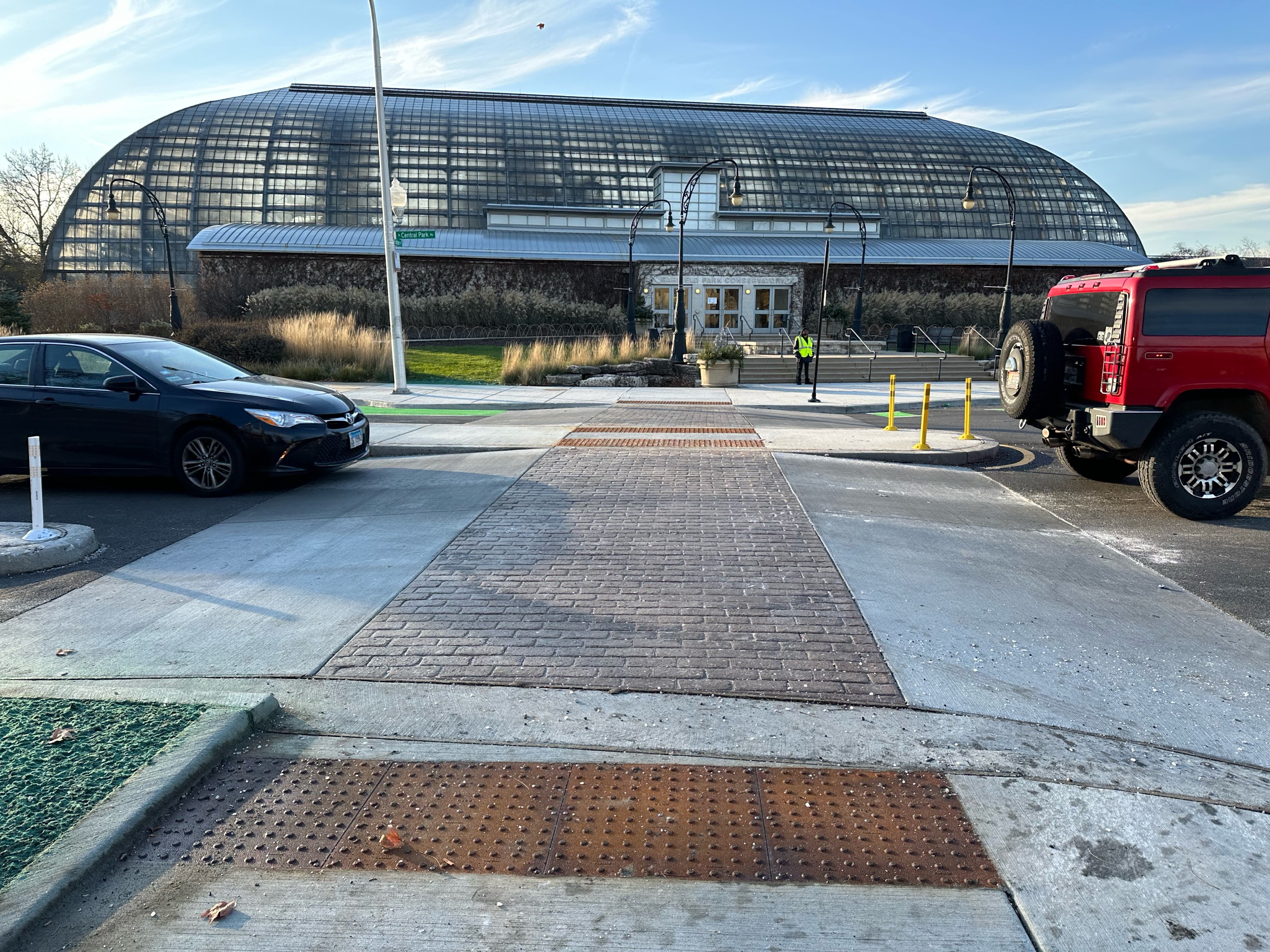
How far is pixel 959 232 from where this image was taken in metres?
53.7

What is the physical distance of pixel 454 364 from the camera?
27047 millimetres

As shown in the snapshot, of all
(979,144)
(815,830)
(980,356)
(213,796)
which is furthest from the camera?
(979,144)

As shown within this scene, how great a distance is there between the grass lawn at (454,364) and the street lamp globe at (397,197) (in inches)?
212

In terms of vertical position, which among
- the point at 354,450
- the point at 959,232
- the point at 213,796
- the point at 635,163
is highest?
the point at 635,163

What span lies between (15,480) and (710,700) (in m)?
9.26

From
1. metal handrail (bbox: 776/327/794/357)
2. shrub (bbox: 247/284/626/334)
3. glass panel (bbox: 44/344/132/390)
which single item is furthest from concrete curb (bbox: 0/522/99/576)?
metal handrail (bbox: 776/327/794/357)

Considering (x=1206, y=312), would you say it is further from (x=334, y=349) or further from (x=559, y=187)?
(x=559, y=187)

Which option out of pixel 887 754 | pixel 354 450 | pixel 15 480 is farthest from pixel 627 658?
pixel 15 480

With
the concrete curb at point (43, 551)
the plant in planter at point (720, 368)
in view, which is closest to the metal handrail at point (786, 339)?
the plant in planter at point (720, 368)

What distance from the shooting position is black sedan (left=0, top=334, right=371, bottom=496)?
28.7 ft

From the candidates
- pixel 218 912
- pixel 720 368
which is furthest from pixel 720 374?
pixel 218 912

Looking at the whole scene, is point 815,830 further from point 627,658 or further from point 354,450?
point 354,450

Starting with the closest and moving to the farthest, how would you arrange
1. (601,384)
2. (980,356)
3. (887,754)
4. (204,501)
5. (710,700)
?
(887,754) → (710,700) → (204,501) → (601,384) → (980,356)

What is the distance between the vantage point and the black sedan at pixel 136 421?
8742 mm
